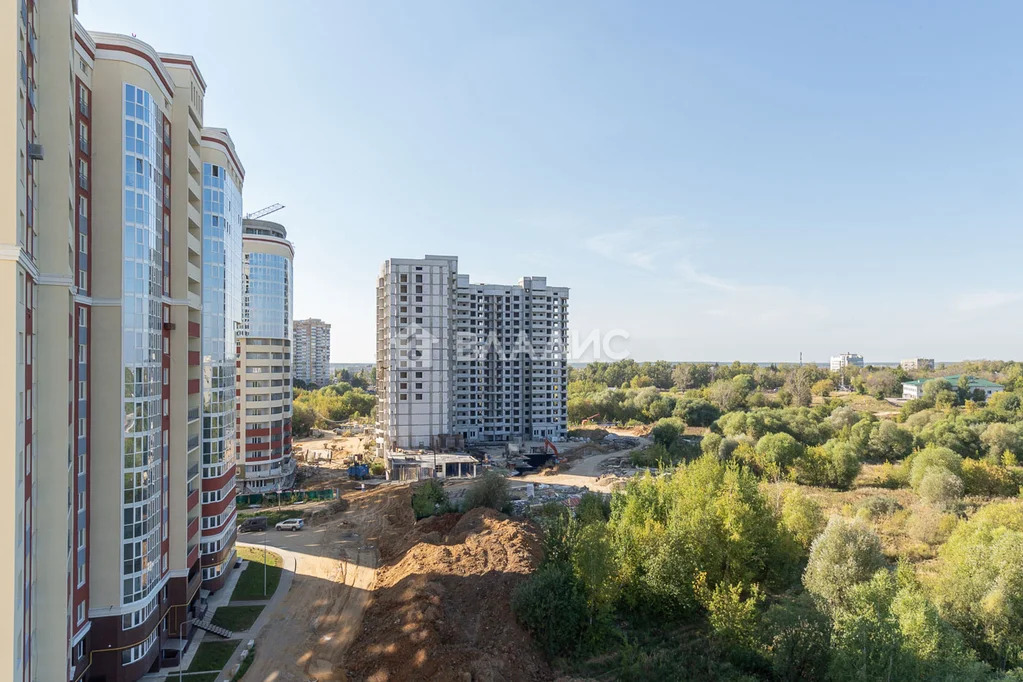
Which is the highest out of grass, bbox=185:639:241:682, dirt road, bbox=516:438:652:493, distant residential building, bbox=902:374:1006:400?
distant residential building, bbox=902:374:1006:400

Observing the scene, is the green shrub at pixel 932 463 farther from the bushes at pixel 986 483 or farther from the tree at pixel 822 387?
the tree at pixel 822 387

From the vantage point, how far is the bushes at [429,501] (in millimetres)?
31453

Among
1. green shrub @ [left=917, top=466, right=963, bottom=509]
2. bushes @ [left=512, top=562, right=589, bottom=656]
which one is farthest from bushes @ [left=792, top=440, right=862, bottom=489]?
bushes @ [left=512, top=562, right=589, bottom=656]

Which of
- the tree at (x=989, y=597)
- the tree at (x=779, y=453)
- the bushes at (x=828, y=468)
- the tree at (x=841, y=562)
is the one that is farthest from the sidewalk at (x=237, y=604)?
the bushes at (x=828, y=468)

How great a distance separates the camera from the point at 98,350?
14.7 m

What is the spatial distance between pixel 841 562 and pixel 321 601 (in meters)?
19.8

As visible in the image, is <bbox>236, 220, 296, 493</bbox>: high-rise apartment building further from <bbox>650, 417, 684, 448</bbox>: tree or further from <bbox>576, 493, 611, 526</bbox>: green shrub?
<bbox>650, 417, 684, 448</bbox>: tree

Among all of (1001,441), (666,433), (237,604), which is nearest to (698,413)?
(666,433)

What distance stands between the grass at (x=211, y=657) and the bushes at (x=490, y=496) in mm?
14182

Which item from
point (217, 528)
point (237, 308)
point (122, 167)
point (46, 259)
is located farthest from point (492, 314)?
point (46, 259)

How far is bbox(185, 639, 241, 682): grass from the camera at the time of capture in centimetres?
1686

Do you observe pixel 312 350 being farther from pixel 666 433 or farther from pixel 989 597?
pixel 989 597

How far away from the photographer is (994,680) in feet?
39.2

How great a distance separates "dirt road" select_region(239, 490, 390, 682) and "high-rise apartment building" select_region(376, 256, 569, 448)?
16.1m
